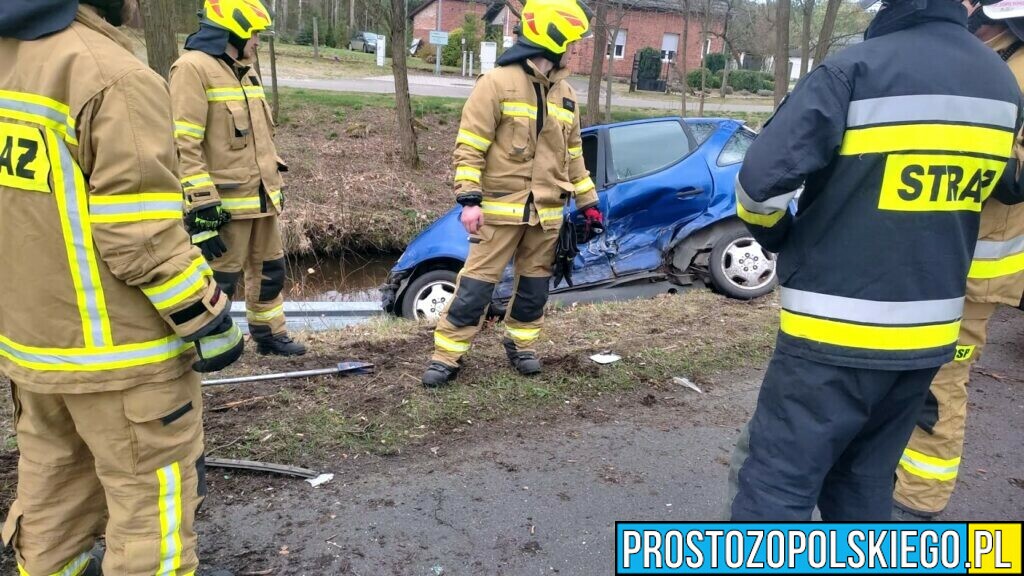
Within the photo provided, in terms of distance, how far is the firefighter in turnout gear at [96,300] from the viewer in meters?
→ 1.88

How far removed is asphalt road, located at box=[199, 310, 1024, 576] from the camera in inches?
107

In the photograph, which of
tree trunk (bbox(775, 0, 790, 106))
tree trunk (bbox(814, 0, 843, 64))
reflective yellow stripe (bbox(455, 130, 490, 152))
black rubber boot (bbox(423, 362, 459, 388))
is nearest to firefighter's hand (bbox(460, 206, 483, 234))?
reflective yellow stripe (bbox(455, 130, 490, 152))

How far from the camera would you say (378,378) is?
428 centimetres

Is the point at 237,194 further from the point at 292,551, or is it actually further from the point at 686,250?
the point at 686,250

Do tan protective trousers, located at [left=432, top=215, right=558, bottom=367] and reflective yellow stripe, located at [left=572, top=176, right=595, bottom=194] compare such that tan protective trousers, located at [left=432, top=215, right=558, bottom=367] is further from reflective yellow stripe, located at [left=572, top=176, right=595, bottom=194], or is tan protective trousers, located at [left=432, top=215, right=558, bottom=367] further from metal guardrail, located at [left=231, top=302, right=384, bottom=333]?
metal guardrail, located at [left=231, top=302, right=384, bottom=333]

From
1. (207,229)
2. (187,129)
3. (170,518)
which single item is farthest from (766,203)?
(187,129)

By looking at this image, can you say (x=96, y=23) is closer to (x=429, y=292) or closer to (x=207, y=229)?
(x=207, y=229)

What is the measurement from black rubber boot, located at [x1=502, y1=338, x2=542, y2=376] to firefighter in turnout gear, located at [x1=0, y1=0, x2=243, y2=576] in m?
2.39

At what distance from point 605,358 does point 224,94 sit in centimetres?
280

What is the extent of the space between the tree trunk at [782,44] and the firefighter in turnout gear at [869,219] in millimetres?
9198

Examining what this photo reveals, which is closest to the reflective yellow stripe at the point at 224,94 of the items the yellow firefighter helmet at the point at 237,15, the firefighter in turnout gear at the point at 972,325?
the yellow firefighter helmet at the point at 237,15

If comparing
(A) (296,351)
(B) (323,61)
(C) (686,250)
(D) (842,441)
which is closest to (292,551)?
(D) (842,441)

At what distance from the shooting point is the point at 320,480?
10.5 ft

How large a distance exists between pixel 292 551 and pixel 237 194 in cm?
243
